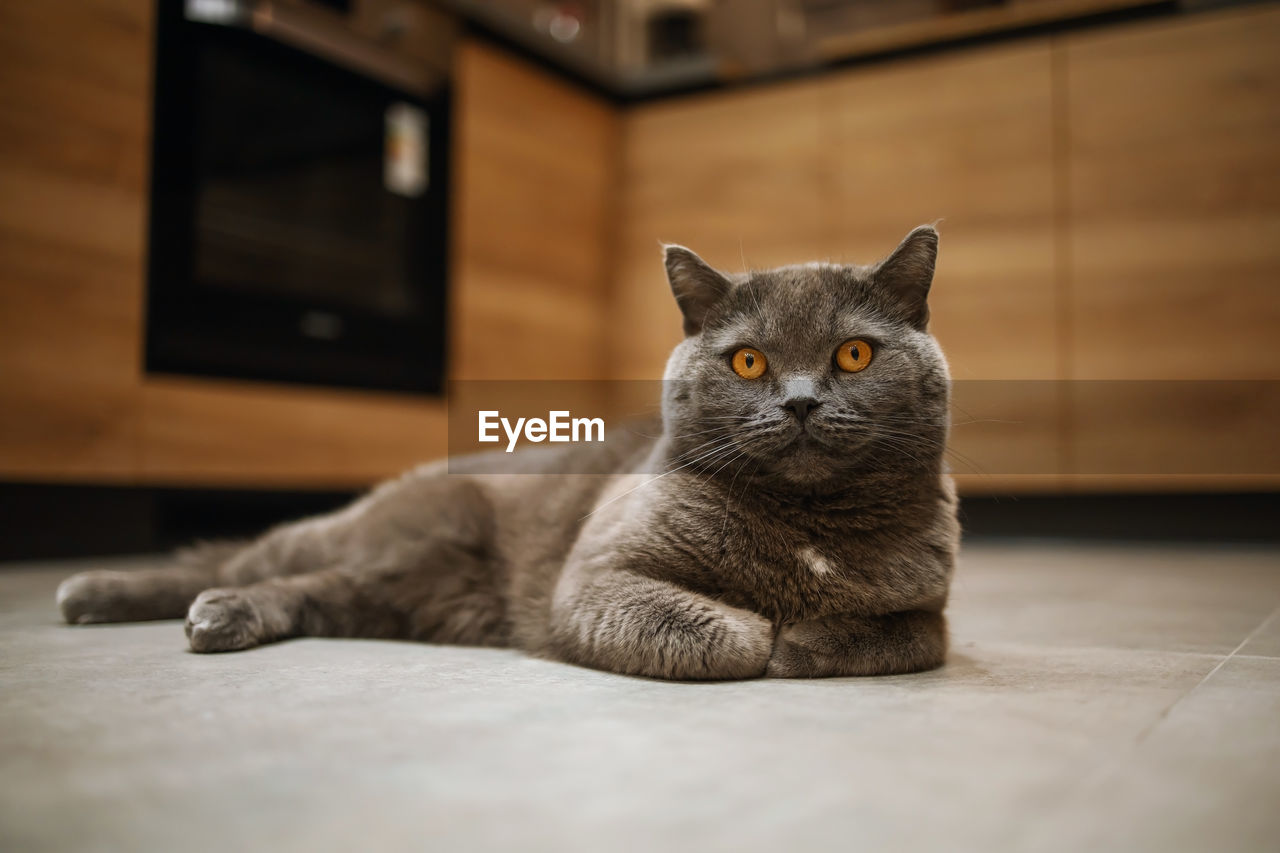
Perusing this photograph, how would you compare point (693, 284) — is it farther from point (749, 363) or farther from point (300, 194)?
point (300, 194)

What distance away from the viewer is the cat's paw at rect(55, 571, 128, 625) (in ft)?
4.75

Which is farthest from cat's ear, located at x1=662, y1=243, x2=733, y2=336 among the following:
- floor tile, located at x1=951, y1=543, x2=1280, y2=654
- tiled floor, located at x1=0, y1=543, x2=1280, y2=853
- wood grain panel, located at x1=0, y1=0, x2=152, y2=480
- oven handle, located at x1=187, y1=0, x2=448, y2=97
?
oven handle, located at x1=187, y1=0, x2=448, y2=97

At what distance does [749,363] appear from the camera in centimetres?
119

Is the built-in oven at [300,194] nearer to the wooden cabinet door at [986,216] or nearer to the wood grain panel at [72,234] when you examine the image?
the wood grain panel at [72,234]

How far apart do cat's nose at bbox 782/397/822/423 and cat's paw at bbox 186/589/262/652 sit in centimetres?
78

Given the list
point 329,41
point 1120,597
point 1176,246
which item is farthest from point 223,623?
point 1176,246

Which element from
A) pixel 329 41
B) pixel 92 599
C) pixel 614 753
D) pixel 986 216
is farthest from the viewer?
Result: pixel 986 216

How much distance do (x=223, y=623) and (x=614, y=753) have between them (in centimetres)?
72

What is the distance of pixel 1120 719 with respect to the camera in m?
0.89

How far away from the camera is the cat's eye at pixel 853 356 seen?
1151 mm

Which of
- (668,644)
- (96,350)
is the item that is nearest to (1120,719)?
(668,644)

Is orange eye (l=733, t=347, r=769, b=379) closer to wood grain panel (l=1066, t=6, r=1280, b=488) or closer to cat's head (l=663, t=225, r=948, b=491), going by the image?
cat's head (l=663, t=225, r=948, b=491)

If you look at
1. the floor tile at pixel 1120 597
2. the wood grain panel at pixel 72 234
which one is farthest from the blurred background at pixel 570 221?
the floor tile at pixel 1120 597

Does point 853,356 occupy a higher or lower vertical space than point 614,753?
higher
